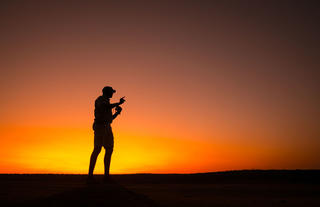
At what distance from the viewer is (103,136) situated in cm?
787

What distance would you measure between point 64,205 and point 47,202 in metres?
0.45

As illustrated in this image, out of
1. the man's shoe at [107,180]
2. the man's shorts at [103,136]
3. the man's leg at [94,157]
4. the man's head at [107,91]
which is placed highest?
the man's head at [107,91]

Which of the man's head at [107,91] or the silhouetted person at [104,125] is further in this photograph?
the man's head at [107,91]

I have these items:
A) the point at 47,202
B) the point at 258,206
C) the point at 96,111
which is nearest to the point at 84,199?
the point at 47,202

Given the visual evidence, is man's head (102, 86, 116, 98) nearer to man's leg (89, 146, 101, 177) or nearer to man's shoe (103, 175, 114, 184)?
man's leg (89, 146, 101, 177)

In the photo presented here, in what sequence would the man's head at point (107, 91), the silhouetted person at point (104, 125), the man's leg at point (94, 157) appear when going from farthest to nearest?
1. the man's head at point (107, 91)
2. the silhouetted person at point (104, 125)
3. the man's leg at point (94, 157)

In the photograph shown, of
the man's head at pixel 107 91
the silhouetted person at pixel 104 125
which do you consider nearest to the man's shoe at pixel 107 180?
the silhouetted person at pixel 104 125

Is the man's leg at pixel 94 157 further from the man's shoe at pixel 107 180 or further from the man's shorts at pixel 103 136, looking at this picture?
the man's shoe at pixel 107 180

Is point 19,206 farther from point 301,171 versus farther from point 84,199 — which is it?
point 301,171

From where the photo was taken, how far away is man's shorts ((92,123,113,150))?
7801 mm

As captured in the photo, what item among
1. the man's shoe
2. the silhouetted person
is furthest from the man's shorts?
the man's shoe

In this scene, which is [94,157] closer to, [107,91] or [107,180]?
[107,180]

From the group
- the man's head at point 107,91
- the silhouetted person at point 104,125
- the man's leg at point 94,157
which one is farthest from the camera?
the man's head at point 107,91

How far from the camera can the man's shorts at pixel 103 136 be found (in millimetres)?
7801
